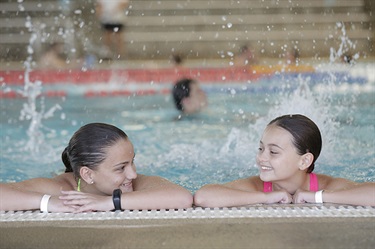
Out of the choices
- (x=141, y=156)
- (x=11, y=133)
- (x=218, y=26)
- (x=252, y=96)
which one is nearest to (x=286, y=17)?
(x=218, y=26)

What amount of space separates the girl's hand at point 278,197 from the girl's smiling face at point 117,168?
1.61ft

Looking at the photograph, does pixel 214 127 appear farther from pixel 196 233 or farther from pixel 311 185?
pixel 196 233

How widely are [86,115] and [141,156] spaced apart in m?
2.27

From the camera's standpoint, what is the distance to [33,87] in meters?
8.80

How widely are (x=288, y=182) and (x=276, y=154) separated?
160mm

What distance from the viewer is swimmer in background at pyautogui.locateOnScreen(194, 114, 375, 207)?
2.29 meters

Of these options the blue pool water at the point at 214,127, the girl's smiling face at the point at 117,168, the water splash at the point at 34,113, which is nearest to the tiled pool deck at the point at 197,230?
the girl's smiling face at the point at 117,168

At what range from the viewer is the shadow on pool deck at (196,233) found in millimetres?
1941

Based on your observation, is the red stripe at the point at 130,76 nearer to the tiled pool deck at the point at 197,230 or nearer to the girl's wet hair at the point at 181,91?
the girl's wet hair at the point at 181,91

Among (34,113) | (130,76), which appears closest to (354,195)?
(34,113)

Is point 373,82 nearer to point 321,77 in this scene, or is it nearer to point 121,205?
point 321,77

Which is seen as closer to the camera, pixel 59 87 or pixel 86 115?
pixel 86 115

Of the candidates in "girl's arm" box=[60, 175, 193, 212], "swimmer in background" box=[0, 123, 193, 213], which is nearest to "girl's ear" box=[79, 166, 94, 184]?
"swimmer in background" box=[0, 123, 193, 213]

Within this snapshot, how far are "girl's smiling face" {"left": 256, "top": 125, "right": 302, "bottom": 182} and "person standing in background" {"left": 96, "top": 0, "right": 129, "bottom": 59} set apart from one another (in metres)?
8.71
